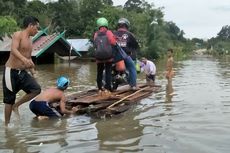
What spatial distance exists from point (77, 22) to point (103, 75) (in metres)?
38.2

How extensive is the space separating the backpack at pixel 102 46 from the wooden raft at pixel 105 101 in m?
0.86

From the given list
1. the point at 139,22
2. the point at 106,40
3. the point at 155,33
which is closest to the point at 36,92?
the point at 106,40

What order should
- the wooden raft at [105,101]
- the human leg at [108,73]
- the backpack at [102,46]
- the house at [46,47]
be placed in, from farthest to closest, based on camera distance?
the house at [46,47] < the human leg at [108,73] < the backpack at [102,46] < the wooden raft at [105,101]

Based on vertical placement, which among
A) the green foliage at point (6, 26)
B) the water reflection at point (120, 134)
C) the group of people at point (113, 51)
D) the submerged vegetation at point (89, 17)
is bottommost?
the water reflection at point (120, 134)

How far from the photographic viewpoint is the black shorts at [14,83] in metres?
7.40

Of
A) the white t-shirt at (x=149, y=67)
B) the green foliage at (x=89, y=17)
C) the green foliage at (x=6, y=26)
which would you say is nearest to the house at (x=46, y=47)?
the green foliage at (x=6, y=26)

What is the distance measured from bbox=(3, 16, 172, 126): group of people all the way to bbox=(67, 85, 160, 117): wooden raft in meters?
Answer: 0.23

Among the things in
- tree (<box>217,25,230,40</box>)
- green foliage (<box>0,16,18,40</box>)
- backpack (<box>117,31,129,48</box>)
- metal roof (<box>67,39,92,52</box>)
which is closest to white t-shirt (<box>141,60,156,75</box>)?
backpack (<box>117,31,129,48</box>)

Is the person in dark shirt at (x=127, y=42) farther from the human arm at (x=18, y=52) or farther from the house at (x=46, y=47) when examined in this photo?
the house at (x=46, y=47)

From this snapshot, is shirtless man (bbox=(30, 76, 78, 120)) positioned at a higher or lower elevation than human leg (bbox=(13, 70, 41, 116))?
lower

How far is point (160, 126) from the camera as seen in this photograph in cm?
748

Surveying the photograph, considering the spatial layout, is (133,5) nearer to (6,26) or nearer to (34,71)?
(6,26)

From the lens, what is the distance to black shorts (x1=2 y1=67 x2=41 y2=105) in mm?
7402

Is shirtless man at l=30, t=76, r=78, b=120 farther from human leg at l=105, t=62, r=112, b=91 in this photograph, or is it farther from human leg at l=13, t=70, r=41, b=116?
human leg at l=105, t=62, r=112, b=91
